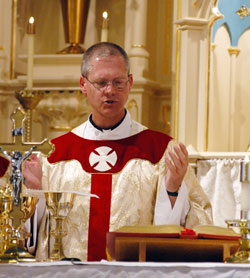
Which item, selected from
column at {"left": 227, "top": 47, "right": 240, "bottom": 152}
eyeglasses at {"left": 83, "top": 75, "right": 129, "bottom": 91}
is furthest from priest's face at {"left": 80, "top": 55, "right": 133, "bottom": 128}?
column at {"left": 227, "top": 47, "right": 240, "bottom": 152}

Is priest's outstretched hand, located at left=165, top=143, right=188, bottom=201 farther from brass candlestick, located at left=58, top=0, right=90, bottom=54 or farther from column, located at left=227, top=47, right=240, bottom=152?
brass candlestick, located at left=58, top=0, right=90, bottom=54

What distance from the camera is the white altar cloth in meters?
2.29

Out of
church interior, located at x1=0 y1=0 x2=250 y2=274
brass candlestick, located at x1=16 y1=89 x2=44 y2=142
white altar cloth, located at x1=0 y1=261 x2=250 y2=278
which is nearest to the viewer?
white altar cloth, located at x1=0 y1=261 x2=250 y2=278

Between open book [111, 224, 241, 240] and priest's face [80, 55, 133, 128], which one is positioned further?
priest's face [80, 55, 133, 128]

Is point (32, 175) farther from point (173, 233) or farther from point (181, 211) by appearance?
point (173, 233)

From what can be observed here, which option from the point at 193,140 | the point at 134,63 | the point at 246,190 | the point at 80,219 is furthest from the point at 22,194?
the point at 134,63

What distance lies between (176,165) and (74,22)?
3.09 m

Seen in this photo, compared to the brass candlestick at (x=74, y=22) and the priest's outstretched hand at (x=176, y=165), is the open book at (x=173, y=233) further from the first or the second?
the brass candlestick at (x=74, y=22)

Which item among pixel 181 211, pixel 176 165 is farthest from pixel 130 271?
pixel 181 211

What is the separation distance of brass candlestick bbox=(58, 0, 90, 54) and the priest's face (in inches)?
93.7

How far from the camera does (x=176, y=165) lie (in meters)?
3.21

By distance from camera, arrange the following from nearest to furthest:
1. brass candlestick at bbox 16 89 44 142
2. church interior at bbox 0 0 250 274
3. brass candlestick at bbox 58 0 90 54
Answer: brass candlestick at bbox 16 89 44 142
church interior at bbox 0 0 250 274
brass candlestick at bbox 58 0 90 54

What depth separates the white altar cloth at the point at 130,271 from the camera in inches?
90.2

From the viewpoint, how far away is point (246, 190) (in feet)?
8.39
